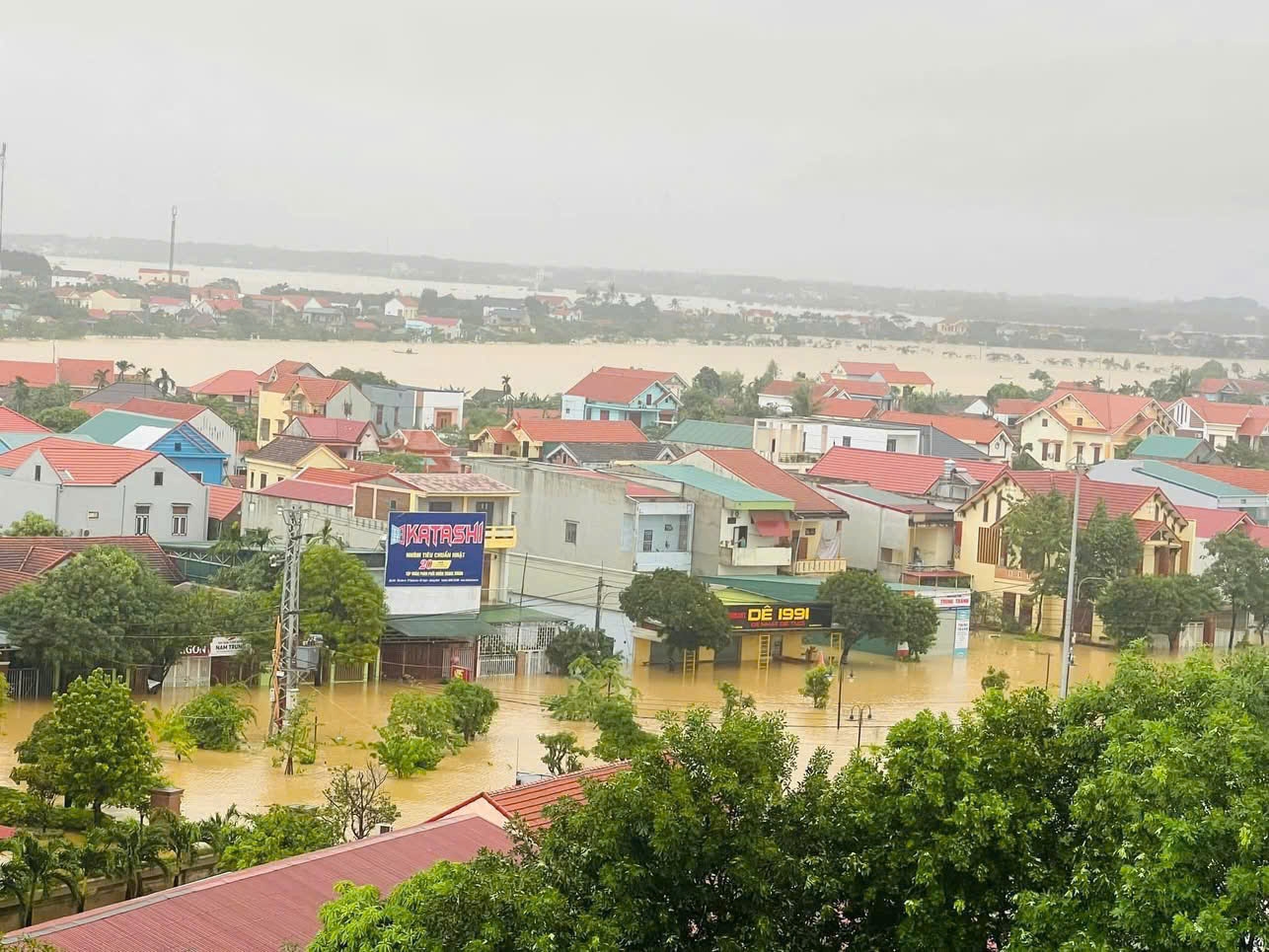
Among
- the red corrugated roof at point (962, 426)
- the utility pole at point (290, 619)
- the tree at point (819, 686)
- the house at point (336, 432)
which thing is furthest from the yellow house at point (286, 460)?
the red corrugated roof at point (962, 426)

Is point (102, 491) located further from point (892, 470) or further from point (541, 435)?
point (541, 435)

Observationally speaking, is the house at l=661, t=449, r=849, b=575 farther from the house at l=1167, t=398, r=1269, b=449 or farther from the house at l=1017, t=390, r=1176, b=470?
the house at l=1167, t=398, r=1269, b=449

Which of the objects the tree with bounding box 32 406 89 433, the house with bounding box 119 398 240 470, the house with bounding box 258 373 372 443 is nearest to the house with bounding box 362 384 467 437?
the house with bounding box 258 373 372 443

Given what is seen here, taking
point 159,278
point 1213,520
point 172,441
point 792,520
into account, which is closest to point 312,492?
point 172,441

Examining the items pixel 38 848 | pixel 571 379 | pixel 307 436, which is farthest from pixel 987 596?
pixel 571 379

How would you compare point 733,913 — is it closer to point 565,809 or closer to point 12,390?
point 565,809

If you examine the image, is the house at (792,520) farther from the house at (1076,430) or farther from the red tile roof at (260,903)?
the house at (1076,430)
